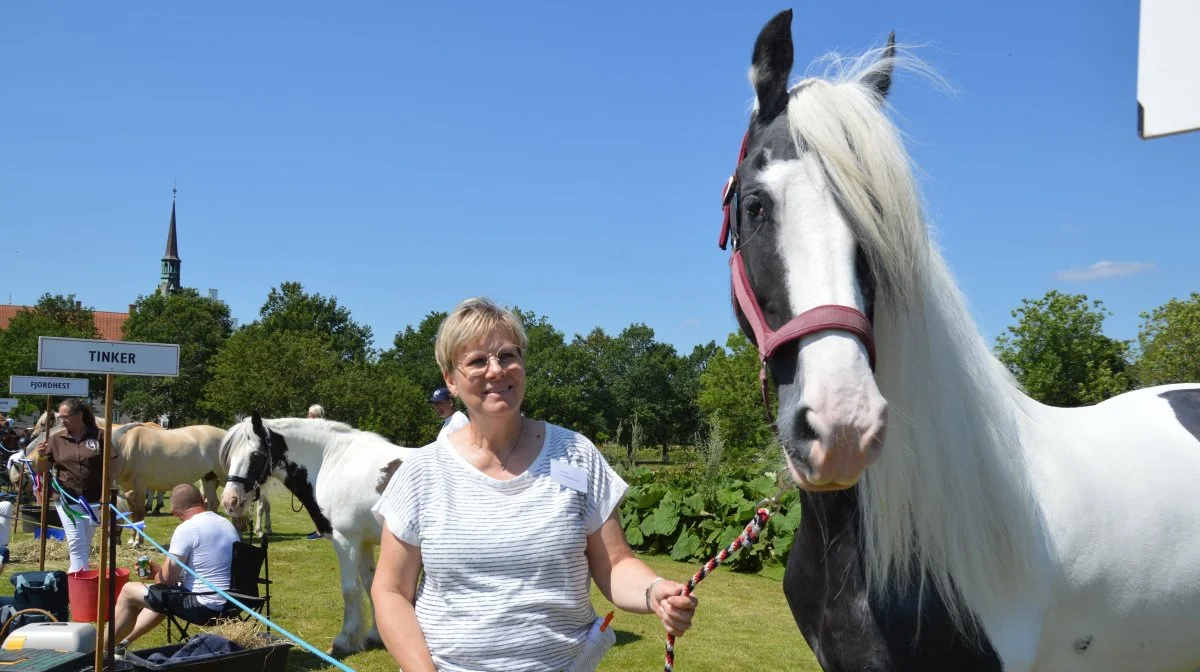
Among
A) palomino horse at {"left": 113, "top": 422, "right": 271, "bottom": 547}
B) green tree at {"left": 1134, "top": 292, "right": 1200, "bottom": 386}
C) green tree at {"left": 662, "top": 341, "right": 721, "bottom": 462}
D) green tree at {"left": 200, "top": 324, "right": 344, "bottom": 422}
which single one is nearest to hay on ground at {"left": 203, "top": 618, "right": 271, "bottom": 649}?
palomino horse at {"left": 113, "top": 422, "right": 271, "bottom": 547}

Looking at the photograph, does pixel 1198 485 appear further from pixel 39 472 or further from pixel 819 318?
pixel 39 472

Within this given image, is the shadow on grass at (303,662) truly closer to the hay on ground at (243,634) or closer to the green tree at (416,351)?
the hay on ground at (243,634)

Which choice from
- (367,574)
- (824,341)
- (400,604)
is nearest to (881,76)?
(824,341)

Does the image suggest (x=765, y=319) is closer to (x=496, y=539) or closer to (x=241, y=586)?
(x=496, y=539)

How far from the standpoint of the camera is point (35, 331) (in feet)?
169

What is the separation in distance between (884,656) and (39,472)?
12168mm

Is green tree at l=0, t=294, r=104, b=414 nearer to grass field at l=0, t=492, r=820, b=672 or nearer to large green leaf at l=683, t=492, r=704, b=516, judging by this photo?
grass field at l=0, t=492, r=820, b=672

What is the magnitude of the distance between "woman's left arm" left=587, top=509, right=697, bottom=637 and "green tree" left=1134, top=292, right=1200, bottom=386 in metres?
24.7

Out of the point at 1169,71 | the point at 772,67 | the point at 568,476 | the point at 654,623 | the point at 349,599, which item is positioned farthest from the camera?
the point at 654,623

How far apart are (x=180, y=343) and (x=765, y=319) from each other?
5699 centimetres

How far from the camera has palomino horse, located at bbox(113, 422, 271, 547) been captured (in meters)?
12.4

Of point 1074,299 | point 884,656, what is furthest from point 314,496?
point 1074,299

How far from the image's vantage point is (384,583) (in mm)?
2094

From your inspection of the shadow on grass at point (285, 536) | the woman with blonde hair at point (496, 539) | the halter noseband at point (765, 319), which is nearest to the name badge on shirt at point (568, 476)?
the woman with blonde hair at point (496, 539)
